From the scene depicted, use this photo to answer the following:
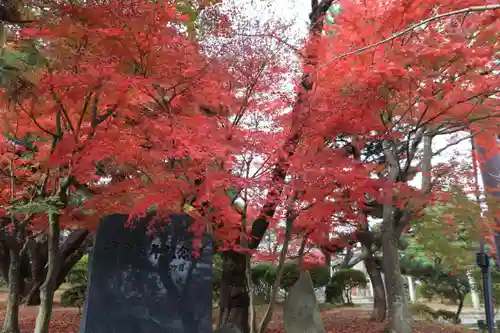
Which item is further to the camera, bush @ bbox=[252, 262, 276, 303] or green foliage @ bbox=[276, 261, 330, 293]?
bush @ bbox=[252, 262, 276, 303]

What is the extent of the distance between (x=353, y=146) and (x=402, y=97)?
11.7 ft

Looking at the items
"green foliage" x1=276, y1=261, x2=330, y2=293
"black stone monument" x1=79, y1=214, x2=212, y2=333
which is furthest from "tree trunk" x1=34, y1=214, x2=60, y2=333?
"green foliage" x1=276, y1=261, x2=330, y2=293

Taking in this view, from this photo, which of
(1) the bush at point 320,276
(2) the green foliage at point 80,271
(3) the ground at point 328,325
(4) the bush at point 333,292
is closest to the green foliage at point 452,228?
(3) the ground at point 328,325

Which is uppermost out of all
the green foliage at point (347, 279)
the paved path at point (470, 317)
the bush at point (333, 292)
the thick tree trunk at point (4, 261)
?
the thick tree trunk at point (4, 261)

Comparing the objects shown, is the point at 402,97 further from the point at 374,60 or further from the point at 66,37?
the point at 66,37

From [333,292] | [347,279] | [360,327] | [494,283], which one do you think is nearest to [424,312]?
[347,279]

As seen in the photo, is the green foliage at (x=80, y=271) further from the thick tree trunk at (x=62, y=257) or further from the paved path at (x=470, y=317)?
the paved path at (x=470, y=317)

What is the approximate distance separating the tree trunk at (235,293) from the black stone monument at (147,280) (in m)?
1.80

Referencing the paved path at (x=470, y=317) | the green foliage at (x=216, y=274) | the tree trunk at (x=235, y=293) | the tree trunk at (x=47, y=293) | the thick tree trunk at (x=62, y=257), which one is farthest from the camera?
the paved path at (x=470, y=317)

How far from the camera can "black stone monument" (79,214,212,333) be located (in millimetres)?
6469

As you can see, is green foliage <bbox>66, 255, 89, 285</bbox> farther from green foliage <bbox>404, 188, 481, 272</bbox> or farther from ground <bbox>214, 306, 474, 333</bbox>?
green foliage <bbox>404, 188, 481, 272</bbox>

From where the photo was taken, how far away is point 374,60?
6.81m

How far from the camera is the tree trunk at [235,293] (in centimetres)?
866

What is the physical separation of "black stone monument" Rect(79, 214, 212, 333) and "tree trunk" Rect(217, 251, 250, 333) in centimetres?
180
